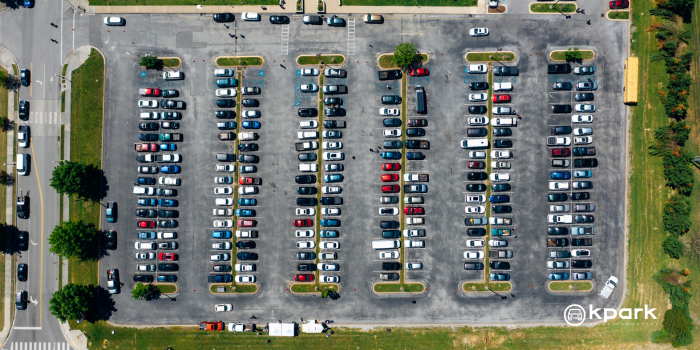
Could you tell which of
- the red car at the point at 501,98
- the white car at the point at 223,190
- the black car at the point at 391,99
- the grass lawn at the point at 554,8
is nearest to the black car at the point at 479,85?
the red car at the point at 501,98

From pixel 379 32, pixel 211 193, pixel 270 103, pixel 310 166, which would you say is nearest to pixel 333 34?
pixel 379 32

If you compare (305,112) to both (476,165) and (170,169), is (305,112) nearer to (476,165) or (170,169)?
(170,169)

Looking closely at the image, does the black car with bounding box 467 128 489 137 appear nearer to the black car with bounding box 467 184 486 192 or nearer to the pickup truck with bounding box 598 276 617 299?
the black car with bounding box 467 184 486 192

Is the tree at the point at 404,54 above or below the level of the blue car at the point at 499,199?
above

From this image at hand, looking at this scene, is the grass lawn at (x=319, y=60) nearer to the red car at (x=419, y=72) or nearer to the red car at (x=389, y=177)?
the red car at (x=419, y=72)

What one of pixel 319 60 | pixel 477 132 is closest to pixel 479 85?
pixel 477 132

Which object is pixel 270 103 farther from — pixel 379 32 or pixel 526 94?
pixel 526 94
